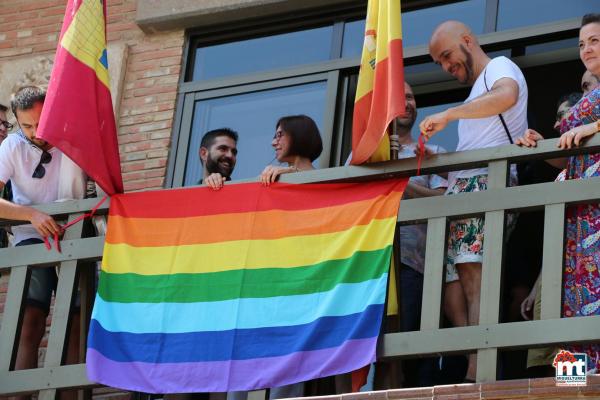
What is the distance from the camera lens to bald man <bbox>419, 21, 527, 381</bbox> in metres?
7.65

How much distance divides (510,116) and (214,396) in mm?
2074

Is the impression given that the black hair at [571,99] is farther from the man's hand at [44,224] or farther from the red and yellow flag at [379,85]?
the man's hand at [44,224]

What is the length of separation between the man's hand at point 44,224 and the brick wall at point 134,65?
5.10 feet

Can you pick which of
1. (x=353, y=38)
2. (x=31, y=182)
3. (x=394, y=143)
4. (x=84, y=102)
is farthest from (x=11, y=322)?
(x=353, y=38)

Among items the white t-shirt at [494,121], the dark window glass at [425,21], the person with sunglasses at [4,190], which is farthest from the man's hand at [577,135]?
the person with sunglasses at [4,190]

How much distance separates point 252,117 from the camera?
32.6ft

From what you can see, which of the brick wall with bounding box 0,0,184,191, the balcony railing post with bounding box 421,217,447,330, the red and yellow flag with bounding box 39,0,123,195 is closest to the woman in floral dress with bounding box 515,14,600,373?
the balcony railing post with bounding box 421,217,447,330

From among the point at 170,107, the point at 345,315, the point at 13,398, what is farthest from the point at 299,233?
the point at 170,107

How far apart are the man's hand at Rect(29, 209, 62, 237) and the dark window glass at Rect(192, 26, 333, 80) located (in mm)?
2186

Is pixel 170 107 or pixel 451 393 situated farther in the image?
pixel 170 107

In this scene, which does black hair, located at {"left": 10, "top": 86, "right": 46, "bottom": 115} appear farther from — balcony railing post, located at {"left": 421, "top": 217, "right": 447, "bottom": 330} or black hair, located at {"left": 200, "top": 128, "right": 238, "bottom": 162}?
balcony railing post, located at {"left": 421, "top": 217, "right": 447, "bottom": 330}

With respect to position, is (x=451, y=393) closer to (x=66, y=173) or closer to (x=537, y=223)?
(x=537, y=223)

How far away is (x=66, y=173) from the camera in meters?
8.65

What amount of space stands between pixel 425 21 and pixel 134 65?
201cm
